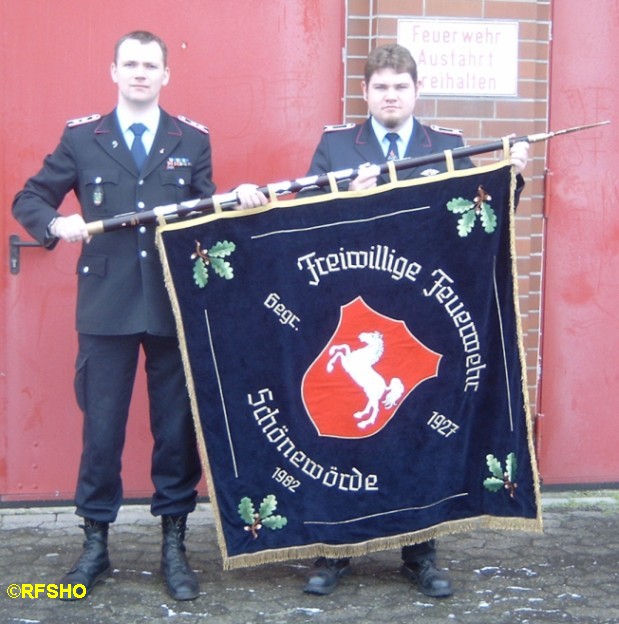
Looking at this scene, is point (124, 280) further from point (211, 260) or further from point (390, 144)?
point (390, 144)

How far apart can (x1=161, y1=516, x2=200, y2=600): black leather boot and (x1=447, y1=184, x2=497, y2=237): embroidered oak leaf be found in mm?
1516

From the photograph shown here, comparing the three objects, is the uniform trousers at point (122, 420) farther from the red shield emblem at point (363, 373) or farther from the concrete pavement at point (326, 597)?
the red shield emblem at point (363, 373)

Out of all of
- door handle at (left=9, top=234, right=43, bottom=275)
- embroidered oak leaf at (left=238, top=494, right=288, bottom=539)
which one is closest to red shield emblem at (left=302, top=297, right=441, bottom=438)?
embroidered oak leaf at (left=238, top=494, right=288, bottom=539)

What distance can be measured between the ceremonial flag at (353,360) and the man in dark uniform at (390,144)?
0.14 metres

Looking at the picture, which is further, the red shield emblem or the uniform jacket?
the uniform jacket

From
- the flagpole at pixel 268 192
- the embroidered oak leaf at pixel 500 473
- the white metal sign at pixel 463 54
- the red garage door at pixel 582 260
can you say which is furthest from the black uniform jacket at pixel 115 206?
the red garage door at pixel 582 260

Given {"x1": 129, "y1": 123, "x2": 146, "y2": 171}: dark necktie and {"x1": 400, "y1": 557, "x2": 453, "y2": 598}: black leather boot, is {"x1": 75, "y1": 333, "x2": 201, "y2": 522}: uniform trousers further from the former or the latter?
{"x1": 400, "y1": 557, "x2": 453, "y2": 598}: black leather boot

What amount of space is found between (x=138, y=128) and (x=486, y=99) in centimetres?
171

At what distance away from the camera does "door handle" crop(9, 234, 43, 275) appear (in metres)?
5.04

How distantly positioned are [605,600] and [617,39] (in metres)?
2.57

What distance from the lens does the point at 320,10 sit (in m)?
5.13

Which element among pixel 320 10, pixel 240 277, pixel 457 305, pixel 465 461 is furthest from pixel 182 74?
pixel 465 461

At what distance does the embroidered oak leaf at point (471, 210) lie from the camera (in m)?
4.10

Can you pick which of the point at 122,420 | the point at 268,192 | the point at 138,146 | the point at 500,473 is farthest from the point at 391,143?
the point at 122,420
